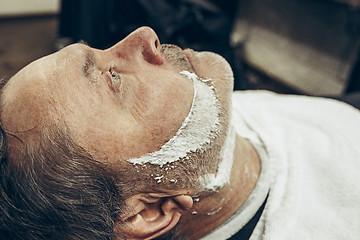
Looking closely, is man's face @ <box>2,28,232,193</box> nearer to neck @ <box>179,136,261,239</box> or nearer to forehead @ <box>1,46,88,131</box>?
forehead @ <box>1,46,88,131</box>

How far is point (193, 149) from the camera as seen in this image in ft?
2.76

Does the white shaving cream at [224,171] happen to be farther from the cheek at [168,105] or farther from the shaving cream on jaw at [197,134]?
the cheek at [168,105]

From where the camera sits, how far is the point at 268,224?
0.94 meters

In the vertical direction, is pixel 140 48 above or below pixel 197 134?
above

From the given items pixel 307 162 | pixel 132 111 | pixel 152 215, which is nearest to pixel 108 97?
pixel 132 111

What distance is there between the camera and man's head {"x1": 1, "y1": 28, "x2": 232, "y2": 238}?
29.3 inches

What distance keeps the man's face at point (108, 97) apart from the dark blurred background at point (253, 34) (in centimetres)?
124

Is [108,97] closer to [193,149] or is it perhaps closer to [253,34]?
[193,149]

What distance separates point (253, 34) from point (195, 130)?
7.83ft

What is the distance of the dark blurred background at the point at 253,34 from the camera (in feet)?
6.91

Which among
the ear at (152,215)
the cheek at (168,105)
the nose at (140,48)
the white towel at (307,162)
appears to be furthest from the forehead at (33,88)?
the white towel at (307,162)

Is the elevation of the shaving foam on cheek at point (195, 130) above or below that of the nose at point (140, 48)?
below

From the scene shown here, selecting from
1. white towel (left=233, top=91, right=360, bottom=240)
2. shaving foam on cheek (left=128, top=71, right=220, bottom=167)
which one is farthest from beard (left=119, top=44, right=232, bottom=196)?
white towel (left=233, top=91, right=360, bottom=240)

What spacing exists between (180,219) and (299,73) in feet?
7.00
